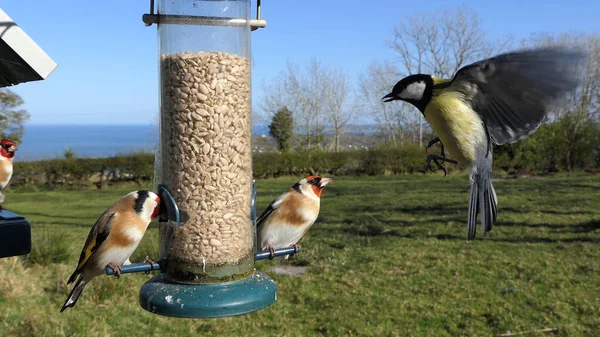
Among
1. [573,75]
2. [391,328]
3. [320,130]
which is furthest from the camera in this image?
[320,130]

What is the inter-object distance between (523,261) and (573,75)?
21.6 ft

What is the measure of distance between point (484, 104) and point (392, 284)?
521cm

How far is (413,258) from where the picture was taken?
8.52 meters

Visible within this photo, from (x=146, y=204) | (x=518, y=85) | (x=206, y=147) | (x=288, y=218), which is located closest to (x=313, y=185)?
(x=288, y=218)

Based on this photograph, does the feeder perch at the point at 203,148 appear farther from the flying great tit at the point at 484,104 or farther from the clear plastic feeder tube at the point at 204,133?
the flying great tit at the point at 484,104

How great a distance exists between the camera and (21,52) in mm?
2389

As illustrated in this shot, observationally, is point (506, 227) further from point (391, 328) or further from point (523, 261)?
point (391, 328)

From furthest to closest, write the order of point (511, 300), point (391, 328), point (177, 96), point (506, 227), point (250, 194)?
point (506, 227), point (511, 300), point (391, 328), point (250, 194), point (177, 96)

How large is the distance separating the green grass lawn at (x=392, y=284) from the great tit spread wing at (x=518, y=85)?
3772 millimetres

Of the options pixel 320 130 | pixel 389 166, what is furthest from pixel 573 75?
pixel 320 130

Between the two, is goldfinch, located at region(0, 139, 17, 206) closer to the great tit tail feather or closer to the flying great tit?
the flying great tit

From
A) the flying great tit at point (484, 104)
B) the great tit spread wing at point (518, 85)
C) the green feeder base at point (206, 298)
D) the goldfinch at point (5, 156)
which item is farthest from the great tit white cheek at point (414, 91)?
the goldfinch at point (5, 156)

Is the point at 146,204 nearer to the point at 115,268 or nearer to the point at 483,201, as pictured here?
the point at 115,268

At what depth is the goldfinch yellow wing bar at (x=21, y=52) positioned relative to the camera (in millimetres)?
2340
